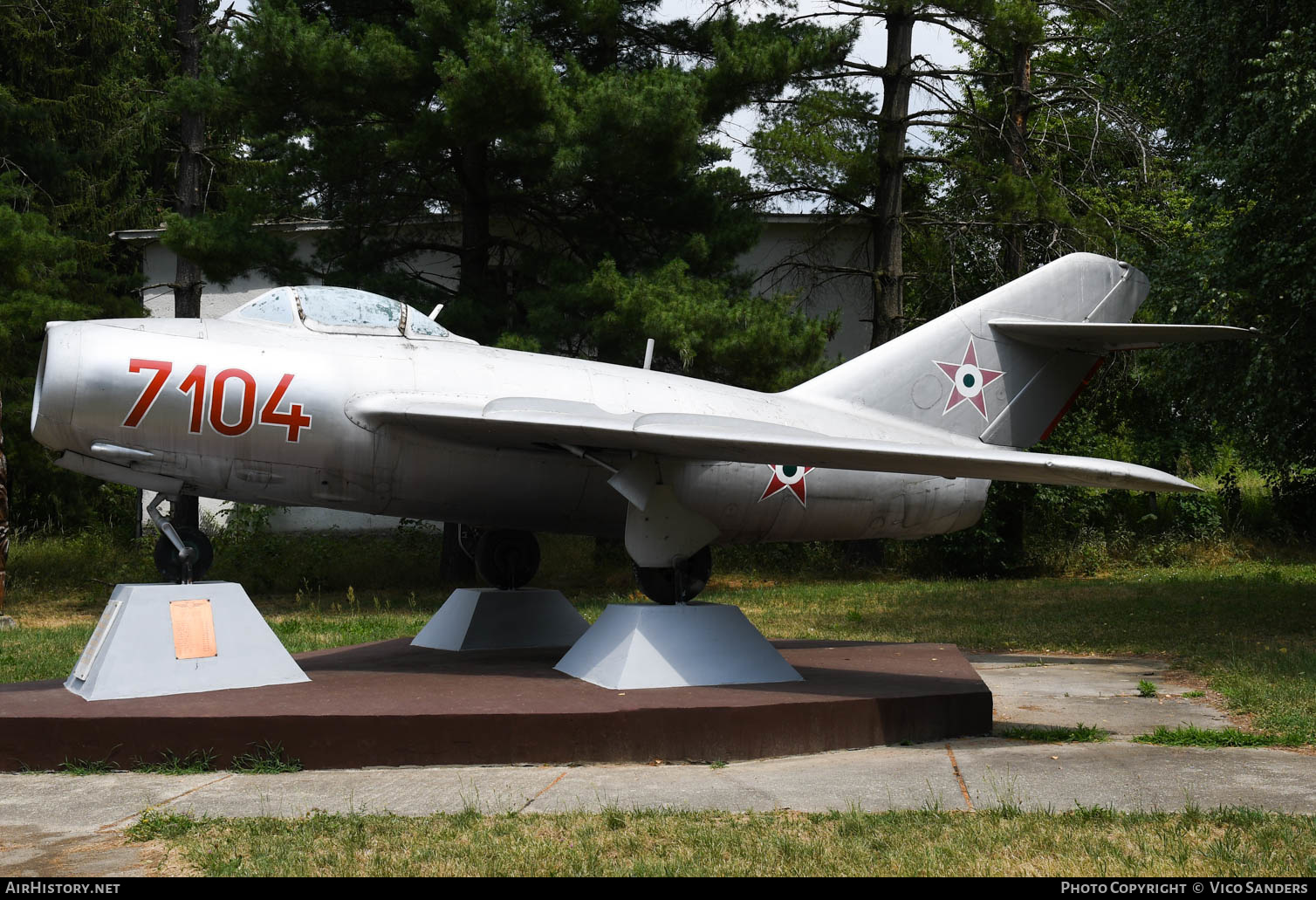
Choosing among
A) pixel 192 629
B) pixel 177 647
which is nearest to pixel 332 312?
pixel 192 629

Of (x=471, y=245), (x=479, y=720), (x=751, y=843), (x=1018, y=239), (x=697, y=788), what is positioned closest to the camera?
(x=751, y=843)

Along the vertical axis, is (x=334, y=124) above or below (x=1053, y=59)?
below

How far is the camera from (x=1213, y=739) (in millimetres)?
7121

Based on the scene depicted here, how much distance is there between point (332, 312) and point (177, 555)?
6.84ft

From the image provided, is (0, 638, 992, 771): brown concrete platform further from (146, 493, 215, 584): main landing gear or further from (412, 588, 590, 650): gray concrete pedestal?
(412, 588, 590, 650): gray concrete pedestal

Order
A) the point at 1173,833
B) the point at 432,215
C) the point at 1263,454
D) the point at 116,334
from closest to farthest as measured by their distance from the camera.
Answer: the point at 1173,833, the point at 116,334, the point at 1263,454, the point at 432,215

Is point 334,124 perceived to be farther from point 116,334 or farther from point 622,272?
point 116,334

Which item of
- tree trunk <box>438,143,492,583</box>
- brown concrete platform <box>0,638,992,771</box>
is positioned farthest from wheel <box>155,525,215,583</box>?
tree trunk <box>438,143,492,583</box>

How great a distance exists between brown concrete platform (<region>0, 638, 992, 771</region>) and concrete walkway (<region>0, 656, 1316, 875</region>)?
132 mm

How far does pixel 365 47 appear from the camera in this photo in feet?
52.6

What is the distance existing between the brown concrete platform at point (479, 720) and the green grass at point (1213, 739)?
1089mm

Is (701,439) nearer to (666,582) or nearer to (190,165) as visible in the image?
(666,582)

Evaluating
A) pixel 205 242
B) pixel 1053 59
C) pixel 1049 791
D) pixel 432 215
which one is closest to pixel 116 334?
pixel 1049 791

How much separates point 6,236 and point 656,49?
1098 cm
